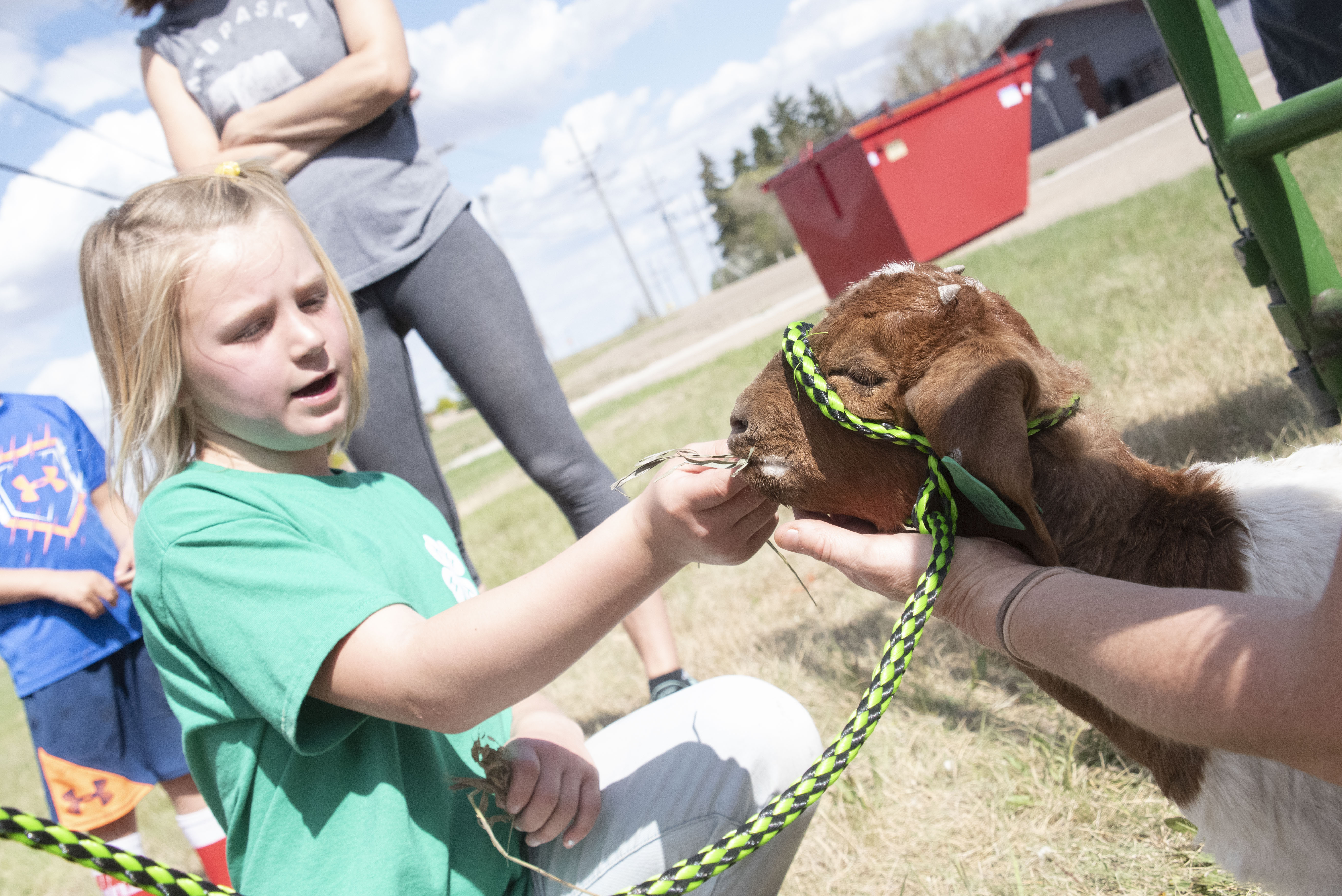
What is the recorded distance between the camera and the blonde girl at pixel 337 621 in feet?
5.99

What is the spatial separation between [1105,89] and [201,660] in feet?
185

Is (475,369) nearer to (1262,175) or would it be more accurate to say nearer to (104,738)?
Result: (104,738)

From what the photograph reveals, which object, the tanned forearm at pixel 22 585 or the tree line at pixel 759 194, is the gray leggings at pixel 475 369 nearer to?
the tanned forearm at pixel 22 585

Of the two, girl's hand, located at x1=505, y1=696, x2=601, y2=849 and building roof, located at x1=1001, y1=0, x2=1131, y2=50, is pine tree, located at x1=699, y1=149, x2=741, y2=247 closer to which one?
building roof, located at x1=1001, y1=0, x2=1131, y2=50

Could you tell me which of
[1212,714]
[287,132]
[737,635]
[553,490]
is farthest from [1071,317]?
[1212,714]

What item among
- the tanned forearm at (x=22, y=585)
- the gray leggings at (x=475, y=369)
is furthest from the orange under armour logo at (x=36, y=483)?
the gray leggings at (x=475, y=369)

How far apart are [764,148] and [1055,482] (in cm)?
8076

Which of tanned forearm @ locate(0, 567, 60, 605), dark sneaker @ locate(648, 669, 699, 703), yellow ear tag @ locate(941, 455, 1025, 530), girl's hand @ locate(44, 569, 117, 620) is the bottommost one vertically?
dark sneaker @ locate(648, 669, 699, 703)

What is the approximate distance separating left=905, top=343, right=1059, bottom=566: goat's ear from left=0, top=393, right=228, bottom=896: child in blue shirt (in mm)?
3042

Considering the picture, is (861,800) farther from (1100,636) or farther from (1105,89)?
(1105,89)

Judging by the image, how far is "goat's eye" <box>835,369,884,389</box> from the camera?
2.10m

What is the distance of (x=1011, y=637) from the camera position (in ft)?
5.10

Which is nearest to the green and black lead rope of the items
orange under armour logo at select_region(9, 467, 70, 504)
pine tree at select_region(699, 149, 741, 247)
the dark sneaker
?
the dark sneaker

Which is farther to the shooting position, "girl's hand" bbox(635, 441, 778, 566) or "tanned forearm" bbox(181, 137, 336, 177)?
"tanned forearm" bbox(181, 137, 336, 177)
